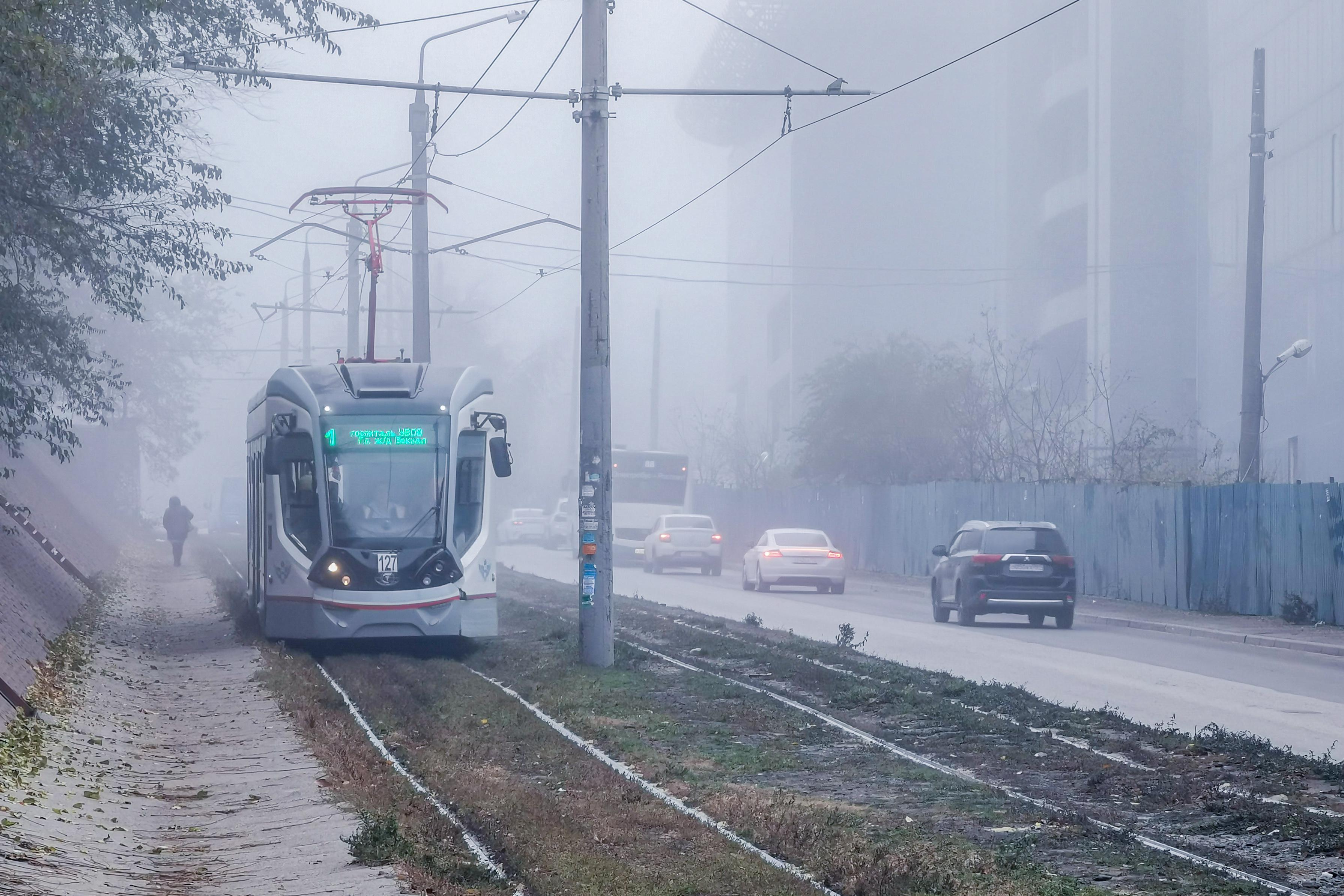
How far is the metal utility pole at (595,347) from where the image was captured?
53.4 ft

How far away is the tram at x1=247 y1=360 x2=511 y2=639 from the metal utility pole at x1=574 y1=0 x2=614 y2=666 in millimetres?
1364

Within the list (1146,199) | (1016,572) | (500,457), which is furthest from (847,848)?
(1146,199)

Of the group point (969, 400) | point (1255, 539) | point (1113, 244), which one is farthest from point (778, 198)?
point (1255, 539)

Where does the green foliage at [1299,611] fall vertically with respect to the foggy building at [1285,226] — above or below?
below

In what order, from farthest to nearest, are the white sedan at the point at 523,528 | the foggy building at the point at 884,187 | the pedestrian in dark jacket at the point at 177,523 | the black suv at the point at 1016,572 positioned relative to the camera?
the white sedan at the point at 523,528, the foggy building at the point at 884,187, the pedestrian in dark jacket at the point at 177,523, the black suv at the point at 1016,572

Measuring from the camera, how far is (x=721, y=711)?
13336mm

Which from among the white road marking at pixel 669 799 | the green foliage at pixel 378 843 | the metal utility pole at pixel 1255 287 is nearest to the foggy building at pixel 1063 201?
the metal utility pole at pixel 1255 287

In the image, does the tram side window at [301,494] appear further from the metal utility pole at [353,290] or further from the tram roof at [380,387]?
the metal utility pole at [353,290]

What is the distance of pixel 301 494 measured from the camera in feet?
57.7

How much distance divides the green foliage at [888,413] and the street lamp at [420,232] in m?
28.3

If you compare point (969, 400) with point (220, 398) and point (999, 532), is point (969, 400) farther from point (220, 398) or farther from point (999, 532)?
point (220, 398)

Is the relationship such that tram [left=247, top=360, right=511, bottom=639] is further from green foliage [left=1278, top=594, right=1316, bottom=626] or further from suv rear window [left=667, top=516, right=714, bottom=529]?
suv rear window [left=667, top=516, right=714, bottom=529]

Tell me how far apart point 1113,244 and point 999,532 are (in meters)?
33.2

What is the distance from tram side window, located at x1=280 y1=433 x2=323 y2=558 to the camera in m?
17.4
